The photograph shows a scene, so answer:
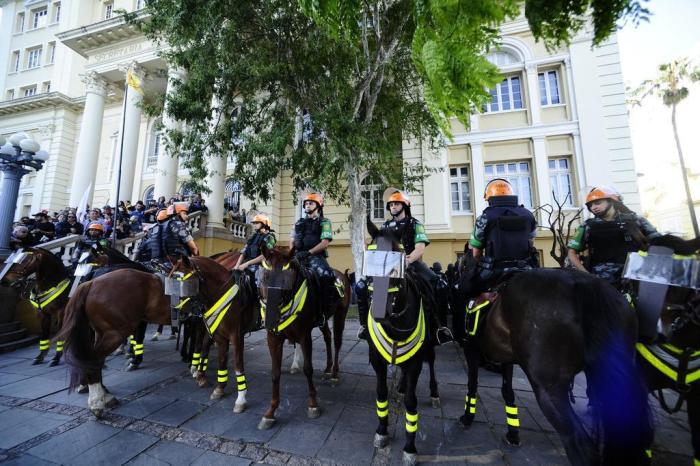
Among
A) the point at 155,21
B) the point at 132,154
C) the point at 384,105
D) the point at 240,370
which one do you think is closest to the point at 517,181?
the point at 384,105

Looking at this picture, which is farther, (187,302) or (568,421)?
(187,302)

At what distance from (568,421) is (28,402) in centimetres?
618

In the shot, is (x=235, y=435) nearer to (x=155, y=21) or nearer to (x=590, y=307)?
(x=590, y=307)

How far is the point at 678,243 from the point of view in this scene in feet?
6.91

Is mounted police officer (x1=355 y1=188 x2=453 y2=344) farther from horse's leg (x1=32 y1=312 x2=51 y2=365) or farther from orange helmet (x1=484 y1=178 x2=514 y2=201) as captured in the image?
horse's leg (x1=32 y1=312 x2=51 y2=365)

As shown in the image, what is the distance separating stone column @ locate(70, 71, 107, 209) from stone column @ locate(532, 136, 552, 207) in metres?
24.0

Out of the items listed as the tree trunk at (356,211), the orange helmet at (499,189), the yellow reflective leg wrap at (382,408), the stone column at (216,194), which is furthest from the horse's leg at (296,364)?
the stone column at (216,194)

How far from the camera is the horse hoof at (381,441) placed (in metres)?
2.90

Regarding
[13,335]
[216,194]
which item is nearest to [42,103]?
[216,194]

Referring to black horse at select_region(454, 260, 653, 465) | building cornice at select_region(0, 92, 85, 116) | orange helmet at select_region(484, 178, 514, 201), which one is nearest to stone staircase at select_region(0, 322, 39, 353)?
black horse at select_region(454, 260, 653, 465)

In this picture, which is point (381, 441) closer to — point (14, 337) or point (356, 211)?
point (356, 211)

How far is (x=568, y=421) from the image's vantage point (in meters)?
2.04

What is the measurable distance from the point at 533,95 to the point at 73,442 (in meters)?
16.9

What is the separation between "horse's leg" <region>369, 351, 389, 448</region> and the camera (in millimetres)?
2902
